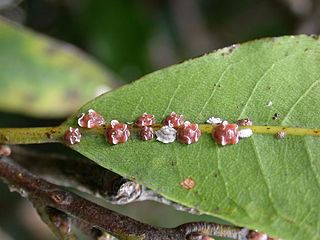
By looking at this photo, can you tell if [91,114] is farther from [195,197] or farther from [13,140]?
[195,197]

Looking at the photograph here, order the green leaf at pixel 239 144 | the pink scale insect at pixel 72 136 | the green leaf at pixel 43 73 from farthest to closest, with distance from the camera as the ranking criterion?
the green leaf at pixel 43 73 → the pink scale insect at pixel 72 136 → the green leaf at pixel 239 144

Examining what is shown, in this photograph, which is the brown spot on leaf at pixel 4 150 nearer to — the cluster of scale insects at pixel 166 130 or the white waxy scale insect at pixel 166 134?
the cluster of scale insects at pixel 166 130

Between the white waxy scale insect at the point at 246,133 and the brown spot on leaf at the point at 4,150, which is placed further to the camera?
the brown spot on leaf at the point at 4,150

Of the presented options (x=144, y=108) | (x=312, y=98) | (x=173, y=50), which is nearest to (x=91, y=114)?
(x=144, y=108)

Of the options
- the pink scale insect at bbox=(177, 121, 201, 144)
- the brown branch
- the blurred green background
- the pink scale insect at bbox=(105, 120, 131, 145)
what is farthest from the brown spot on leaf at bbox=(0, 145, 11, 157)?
the blurred green background

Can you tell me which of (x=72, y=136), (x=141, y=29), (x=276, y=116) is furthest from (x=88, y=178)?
(x=141, y=29)

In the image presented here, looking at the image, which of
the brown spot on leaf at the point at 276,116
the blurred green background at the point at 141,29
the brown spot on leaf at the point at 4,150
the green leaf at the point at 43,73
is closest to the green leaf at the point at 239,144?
the brown spot on leaf at the point at 276,116

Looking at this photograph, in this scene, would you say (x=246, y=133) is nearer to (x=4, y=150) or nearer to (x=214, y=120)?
(x=214, y=120)

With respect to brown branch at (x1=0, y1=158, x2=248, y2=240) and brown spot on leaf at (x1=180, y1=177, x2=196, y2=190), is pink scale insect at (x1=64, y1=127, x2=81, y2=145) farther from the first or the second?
brown spot on leaf at (x1=180, y1=177, x2=196, y2=190)
